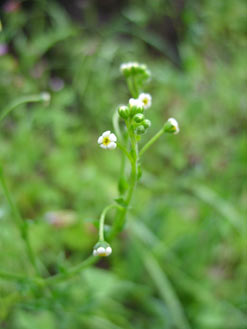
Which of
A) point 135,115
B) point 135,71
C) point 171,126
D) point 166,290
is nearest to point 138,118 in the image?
point 135,115

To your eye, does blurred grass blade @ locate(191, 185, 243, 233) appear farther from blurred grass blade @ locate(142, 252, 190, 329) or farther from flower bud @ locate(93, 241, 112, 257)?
flower bud @ locate(93, 241, 112, 257)

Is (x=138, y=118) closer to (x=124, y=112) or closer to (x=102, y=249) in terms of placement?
(x=124, y=112)

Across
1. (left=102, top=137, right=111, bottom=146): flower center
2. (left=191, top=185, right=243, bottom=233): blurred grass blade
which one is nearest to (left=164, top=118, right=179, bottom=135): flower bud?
(left=102, top=137, right=111, bottom=146): flower center

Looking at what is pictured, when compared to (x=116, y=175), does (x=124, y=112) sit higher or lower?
lower

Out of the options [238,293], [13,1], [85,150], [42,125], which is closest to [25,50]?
[13,1]

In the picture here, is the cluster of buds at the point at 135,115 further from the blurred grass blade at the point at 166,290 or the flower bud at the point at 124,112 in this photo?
the blurred grass blade at the point at 166,290
